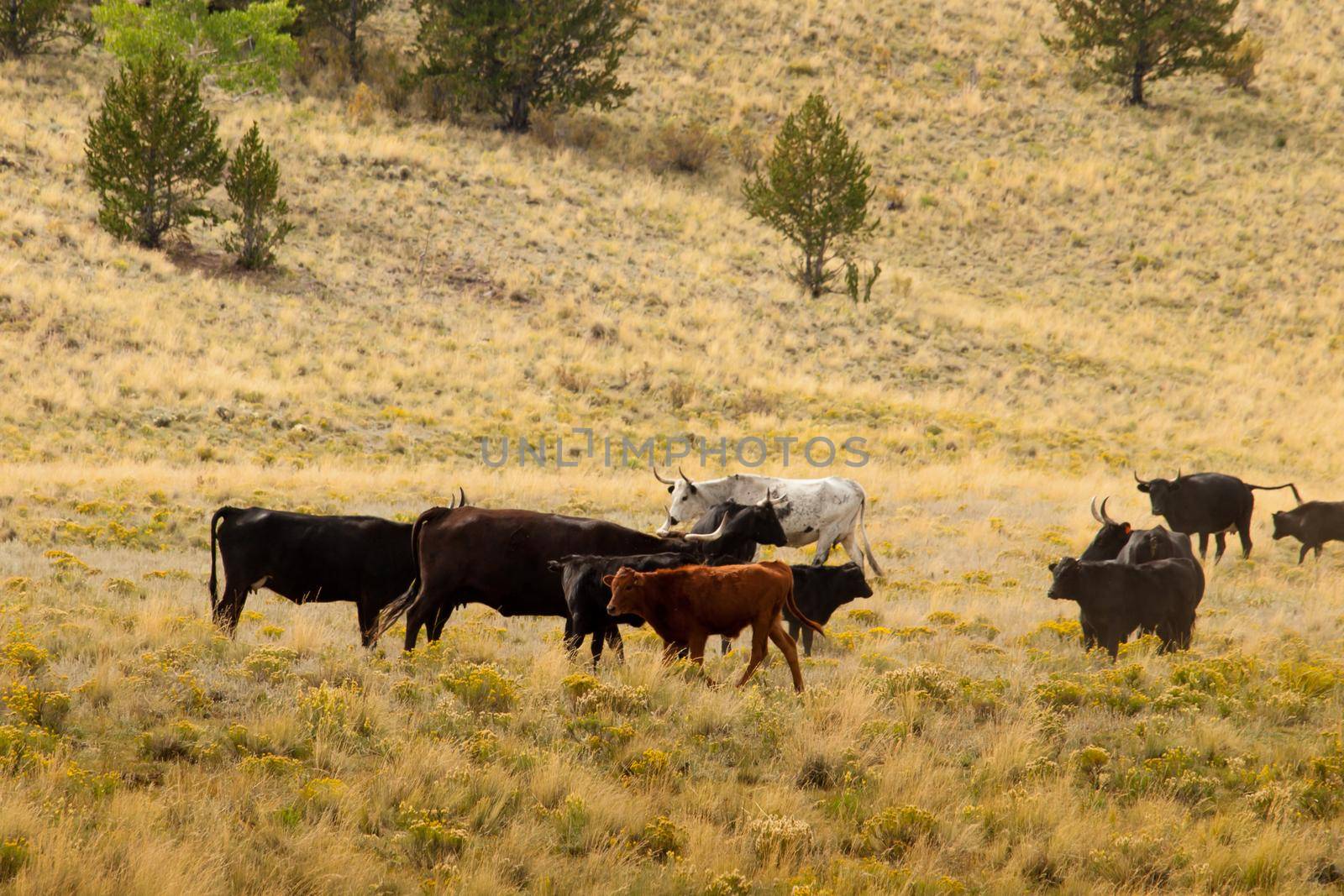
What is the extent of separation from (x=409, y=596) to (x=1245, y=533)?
12.5 metres

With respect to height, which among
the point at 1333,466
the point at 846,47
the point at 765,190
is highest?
the point at 846,47

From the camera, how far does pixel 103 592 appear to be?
9.81m

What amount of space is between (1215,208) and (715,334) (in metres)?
29.1

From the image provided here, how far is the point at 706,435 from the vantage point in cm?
2675

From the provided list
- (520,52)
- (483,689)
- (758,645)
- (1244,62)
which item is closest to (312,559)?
(483,689)

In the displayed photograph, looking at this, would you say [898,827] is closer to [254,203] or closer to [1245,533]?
[1245,533]

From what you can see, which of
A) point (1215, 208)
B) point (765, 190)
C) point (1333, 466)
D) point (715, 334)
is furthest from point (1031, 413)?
point (1215, 208)

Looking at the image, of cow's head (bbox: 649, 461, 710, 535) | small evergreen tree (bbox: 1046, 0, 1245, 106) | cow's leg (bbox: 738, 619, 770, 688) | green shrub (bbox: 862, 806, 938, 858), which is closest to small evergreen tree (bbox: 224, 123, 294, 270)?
cow's head (bbox: 649, 461, 710, 535)

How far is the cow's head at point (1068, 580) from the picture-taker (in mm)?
9445

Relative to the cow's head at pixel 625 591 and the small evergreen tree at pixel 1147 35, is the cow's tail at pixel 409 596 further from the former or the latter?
the small evergreen tree at pixel 1147 35

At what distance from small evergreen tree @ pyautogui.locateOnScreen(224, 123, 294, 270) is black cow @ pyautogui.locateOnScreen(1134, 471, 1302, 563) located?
83.7 ft

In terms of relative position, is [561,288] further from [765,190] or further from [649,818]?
[649,818]

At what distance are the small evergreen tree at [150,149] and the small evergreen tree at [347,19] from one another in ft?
56.8

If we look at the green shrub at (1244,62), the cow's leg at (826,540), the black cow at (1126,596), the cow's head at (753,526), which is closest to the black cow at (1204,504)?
the cow's leg at (826,540)
